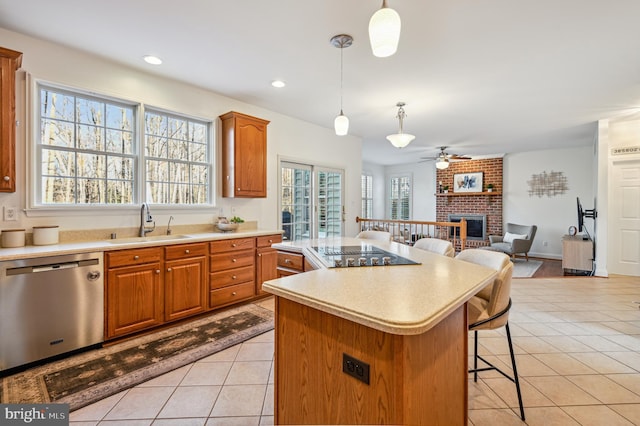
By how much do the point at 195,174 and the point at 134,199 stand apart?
31.8 inches

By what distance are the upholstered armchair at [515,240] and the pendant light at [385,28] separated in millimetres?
6649

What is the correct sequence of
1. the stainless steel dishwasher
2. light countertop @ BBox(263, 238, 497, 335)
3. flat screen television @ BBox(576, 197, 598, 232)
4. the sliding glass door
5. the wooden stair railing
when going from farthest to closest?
the wooden stair railing < flat screen television @ BBox(576, 197, 598, 232) < the sliding glass door < the stainless steel dishwasher < light countertop @ BBox(263, 238, 497, 335)

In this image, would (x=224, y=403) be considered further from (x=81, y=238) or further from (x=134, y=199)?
(x=134, y=199)

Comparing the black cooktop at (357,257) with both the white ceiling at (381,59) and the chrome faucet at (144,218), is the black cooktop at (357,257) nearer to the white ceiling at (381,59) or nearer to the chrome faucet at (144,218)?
the white ceiling at (381,59)

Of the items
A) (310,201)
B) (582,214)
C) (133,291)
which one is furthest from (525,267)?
(133,291)

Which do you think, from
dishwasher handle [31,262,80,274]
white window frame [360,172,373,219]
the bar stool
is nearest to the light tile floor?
the bar stool

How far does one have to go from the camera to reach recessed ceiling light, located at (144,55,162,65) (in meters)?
2.98

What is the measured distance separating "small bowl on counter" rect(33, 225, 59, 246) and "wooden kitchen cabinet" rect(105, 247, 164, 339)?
1.95ft

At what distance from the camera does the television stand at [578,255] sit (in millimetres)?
5430

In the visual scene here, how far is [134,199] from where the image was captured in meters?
3.34

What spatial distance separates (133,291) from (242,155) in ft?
6.73

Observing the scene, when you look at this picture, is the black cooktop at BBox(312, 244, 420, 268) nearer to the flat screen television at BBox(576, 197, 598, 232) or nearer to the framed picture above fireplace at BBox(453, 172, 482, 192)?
the flat screen television at BBox(576, 197, 598, 232)

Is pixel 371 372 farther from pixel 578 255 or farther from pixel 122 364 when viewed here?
pixel 578 255

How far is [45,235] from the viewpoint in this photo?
261cm
